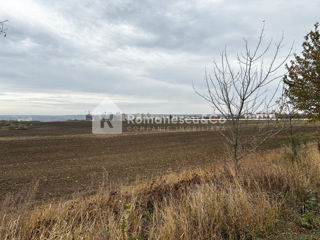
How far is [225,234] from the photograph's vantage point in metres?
3.47

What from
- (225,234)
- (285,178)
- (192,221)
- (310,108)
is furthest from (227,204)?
(310,108)

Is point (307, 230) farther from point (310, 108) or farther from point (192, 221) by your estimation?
point (310, 108)

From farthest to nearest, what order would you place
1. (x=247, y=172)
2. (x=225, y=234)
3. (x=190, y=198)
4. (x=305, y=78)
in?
(x=305, y=78) → (x=247, y=172) → (x=190, y=198) → (x=225, y=234)

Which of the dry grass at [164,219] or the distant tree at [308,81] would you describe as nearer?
the dry grass at [164,219]

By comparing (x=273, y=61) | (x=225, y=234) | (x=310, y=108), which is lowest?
(x=225, y=234)

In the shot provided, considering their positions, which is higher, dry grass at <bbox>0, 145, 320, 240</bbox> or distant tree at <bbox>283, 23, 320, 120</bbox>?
distant tree at <bbox>283, 23, 320, 120</bbox>

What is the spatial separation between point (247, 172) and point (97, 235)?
4349 mm

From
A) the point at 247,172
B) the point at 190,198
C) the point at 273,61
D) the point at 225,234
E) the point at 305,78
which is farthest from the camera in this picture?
the point at 305,78

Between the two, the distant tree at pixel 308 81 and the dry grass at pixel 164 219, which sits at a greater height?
the distant tree at pixel 308 81

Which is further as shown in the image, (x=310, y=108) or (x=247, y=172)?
(x=310, y=108)

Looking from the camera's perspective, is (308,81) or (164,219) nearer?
(164,219)

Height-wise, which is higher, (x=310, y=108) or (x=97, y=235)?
(x=310, y=108)

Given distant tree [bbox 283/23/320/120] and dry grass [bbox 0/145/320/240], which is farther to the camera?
distant tree [bbox 283/23/320/120]

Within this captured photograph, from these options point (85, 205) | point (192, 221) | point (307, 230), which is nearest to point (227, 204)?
point (192, 221)
